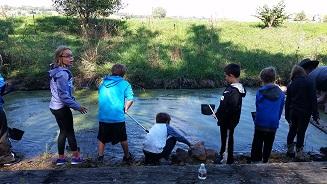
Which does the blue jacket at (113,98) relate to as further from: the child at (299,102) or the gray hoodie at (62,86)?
the child at (299,102)

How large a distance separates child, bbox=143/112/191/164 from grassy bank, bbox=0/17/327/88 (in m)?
8.63

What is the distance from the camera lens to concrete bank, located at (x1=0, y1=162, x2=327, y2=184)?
170 inches

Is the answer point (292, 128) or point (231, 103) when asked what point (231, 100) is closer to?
point (231, 103)

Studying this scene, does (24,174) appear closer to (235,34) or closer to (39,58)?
(39,58)

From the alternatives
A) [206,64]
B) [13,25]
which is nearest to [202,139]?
[206,64]

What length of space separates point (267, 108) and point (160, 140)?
1727 millimetres

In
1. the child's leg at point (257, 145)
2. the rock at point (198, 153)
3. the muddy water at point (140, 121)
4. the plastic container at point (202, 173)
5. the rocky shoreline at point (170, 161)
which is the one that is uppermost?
the plastic container at point (202, 173)

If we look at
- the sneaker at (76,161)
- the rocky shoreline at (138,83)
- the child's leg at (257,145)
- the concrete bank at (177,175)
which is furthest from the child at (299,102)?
the rocky shoreline at (138,83)

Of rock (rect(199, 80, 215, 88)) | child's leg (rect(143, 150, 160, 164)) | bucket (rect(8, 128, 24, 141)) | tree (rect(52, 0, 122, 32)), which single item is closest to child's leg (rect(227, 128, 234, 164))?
child's leg (rect(143, 150, 160, 164))

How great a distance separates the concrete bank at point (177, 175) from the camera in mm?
4320

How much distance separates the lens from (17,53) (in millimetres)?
16688

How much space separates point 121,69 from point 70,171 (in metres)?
2.32

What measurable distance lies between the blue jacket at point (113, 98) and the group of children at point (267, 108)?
1.49m

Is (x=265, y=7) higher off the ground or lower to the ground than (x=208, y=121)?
higher
